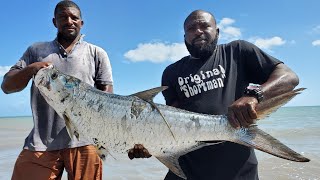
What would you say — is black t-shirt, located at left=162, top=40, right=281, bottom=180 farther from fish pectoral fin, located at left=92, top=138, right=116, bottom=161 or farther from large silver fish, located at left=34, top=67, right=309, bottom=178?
fish pectoral fin, located at left=92, top=138, right=116, bottom=161

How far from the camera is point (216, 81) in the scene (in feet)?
10.8

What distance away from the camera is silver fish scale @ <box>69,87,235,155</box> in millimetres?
2807

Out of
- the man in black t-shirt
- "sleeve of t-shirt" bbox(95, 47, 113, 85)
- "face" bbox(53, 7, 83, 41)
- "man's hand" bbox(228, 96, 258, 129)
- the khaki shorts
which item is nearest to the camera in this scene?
"man's hand" bbox(228, 96, 258, 129)

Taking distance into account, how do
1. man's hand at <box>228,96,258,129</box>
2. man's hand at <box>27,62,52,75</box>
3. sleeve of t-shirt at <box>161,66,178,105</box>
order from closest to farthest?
1. man's hand at <box>228,96,258,129</box>
2. man's hand at <box>27,62,52,75</box>
3. sleeve of t-shirt at <box>161,66,178,105</box>

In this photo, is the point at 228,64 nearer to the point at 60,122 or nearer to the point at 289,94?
the point at 289,94

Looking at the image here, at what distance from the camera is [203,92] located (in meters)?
3.30

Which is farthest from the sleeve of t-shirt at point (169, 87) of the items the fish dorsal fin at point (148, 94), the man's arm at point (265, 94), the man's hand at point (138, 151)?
the man's arm at point (265, 94)

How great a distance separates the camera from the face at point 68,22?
3906 mm

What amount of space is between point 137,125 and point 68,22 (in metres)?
1.70

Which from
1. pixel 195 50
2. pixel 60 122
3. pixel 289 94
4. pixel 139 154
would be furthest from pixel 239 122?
pixel 60 122

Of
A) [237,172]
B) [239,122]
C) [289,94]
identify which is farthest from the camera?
[237,172]

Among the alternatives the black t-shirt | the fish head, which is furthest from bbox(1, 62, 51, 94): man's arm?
the black t-shirt

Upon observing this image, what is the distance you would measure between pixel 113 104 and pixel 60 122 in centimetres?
114

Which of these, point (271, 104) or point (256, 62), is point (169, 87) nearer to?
point (256, 62)
